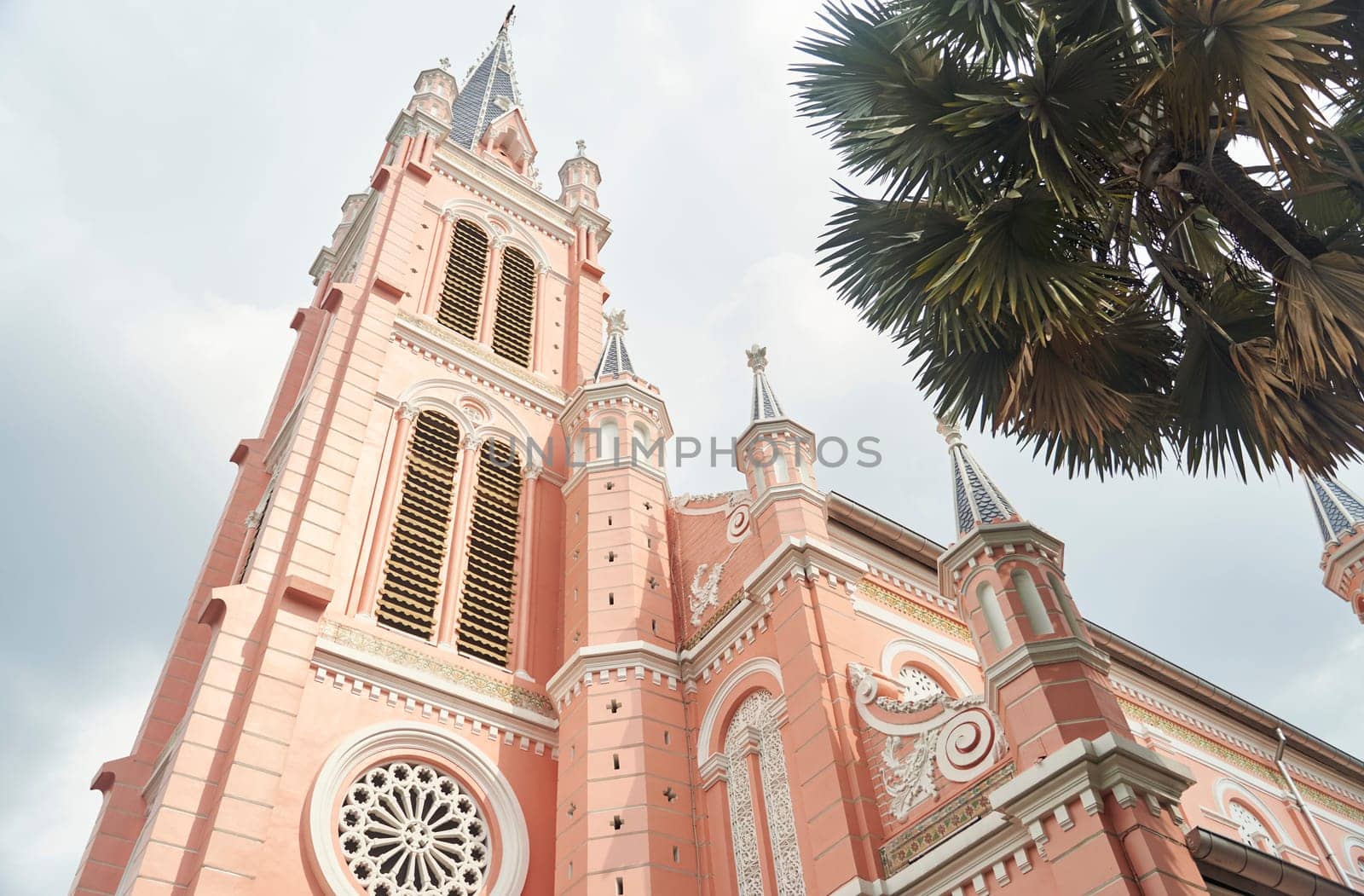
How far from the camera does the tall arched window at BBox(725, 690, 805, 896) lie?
11.5m

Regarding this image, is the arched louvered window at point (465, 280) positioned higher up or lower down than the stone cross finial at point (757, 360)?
higher up

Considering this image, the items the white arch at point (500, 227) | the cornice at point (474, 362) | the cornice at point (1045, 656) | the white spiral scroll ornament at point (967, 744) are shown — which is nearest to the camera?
the cornice at point (1045, 656)

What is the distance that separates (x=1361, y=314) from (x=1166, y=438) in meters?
2.40

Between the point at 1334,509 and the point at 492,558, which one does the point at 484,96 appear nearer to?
the point at 492,558

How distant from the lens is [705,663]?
14.3 meters

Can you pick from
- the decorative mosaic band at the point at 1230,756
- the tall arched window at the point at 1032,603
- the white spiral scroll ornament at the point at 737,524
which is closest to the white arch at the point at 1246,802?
the decorative mosaic band at the point at 1230,756

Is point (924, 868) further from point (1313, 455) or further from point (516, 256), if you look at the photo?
point (516, 256)

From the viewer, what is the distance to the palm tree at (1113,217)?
22.2 feet

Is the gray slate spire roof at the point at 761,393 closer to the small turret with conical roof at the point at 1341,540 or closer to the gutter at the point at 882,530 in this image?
the gutter at the point at 882,530

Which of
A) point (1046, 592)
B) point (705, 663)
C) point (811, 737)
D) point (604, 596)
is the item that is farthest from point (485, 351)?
point (1046, 592)

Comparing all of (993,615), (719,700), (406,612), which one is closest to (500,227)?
(406,612)

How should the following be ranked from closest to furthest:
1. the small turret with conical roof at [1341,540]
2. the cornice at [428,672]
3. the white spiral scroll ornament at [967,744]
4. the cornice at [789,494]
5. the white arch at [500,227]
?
the white spiral scroll ornament at [967,744]
the cornice at [428,672]
the cornice at [789,494]
the small turret with conical roof at [1341,540]
the white arch at [500,227]

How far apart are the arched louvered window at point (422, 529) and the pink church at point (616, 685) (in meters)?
0.07

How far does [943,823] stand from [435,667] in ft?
26.1
